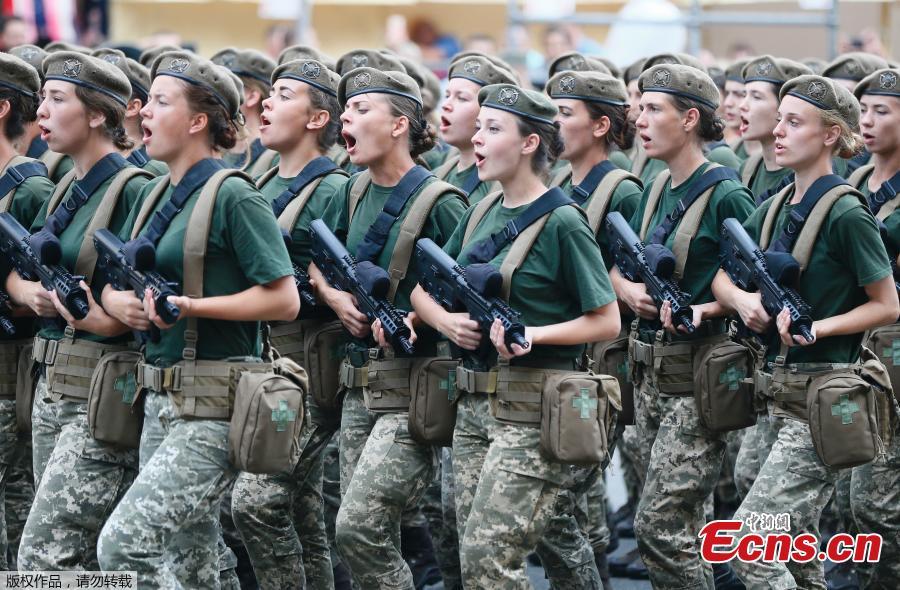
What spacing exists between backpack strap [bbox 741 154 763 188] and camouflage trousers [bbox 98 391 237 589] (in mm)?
3954

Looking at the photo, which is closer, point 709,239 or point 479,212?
point 479,212

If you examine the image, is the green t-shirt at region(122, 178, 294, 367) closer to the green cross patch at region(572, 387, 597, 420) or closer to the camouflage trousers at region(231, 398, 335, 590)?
the camouflage trousers at region(231, 398, 335, 590)

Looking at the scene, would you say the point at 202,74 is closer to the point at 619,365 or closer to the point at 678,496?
the point at 619,365

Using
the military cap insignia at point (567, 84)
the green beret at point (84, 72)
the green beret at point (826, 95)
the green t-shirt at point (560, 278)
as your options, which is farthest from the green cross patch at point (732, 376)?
the green beret at point (84, 72)

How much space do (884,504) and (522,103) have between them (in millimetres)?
2423

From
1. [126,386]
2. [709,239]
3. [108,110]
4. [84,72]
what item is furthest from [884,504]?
[84,72]

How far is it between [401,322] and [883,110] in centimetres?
258

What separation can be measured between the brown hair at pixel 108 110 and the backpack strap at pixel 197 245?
3.19 feet

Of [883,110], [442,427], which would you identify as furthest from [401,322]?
[883,110]

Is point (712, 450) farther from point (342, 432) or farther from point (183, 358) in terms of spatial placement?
point (183, 358)

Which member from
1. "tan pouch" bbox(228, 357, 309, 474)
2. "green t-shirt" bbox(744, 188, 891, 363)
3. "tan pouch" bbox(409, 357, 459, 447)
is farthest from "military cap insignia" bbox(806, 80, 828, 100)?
"tan pouch" bbox(228, 357, 309, 474)

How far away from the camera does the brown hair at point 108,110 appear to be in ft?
21.4

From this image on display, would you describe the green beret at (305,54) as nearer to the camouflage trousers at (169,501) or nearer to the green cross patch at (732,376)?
the green cross patch at (732,376)

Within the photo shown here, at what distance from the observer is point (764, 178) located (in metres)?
8.56
